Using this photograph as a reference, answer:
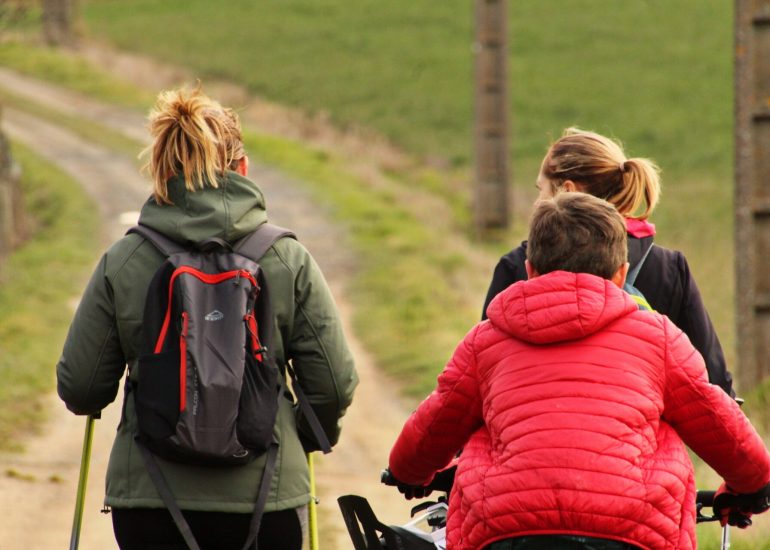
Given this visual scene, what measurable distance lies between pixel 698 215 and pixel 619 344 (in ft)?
78.4

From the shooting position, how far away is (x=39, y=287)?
1359cm

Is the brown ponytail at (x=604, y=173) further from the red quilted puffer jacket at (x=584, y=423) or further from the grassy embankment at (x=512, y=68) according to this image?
the grassy embankment at (x=512, y=68)

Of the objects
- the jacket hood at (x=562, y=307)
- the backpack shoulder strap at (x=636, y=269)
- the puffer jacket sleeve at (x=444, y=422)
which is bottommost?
the puffer jacket sleeve at (x=444, y=422)

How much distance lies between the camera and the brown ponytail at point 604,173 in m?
3.96

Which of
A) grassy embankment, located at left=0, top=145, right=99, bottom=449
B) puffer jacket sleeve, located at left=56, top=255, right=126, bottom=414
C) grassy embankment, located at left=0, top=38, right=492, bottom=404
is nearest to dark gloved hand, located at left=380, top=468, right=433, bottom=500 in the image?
puffer jacket sleeve, located at left=56, top=255, right=126, bottom=414

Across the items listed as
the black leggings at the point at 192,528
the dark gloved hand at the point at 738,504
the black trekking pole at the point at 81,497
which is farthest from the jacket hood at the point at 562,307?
the black trekking pole at the point at 81,497

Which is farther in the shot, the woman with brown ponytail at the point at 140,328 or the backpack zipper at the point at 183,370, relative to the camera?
the woman with brown ponytail at the point at 140,328

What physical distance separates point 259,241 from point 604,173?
3.76 feet

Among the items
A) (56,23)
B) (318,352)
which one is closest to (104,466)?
(318,352)

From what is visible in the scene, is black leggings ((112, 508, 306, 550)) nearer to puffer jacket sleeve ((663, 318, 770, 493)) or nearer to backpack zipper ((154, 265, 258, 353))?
backpack zipper ((154, 265, 258, 353))

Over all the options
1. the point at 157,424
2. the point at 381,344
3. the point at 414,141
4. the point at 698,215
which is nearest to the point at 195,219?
→ the point at 157,424

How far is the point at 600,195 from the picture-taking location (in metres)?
4.00

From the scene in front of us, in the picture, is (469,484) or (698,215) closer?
(469,484)

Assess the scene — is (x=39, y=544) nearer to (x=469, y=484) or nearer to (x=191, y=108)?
(x=191, y=108)
